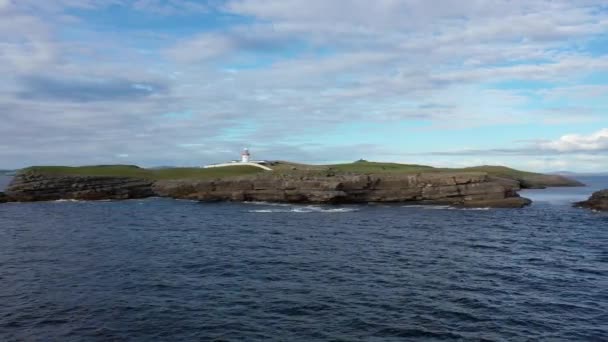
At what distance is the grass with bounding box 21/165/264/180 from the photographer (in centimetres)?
12544

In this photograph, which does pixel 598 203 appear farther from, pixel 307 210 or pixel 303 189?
pixel 303 189

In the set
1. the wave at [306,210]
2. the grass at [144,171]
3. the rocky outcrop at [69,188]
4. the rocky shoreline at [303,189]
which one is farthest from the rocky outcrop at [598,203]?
the rocky outcrop at [69,188]

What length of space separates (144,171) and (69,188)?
Result: 95.9 ft

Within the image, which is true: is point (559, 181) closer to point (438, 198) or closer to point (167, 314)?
point (438, 198)

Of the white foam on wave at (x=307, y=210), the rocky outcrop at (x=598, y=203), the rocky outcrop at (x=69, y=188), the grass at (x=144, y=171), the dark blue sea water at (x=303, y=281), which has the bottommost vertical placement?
the dark blue sea water at (x=303, y=281)

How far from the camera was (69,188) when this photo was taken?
111 m

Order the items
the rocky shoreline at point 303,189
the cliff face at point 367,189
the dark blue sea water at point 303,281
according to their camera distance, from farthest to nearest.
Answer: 1. the rocky shoreline at point 303,189
2. the cliff face at point 367,189
3. the dark blue sea water at point 303,281

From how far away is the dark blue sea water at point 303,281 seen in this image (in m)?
26.3

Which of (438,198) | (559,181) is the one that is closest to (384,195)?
(438,198)

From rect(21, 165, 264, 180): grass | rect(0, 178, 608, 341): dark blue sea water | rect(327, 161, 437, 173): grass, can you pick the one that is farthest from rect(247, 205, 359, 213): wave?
rect(21, 165, 264, 180): grass

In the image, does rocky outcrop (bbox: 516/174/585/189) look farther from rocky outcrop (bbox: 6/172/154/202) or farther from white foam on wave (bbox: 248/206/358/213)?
rocky outcrop (bbox: 6/172/154/202)

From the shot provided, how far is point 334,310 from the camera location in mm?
29156

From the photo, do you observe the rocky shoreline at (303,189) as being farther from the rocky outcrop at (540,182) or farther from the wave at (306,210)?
the rocky outcrop at (540,182)

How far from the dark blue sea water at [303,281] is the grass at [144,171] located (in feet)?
191
